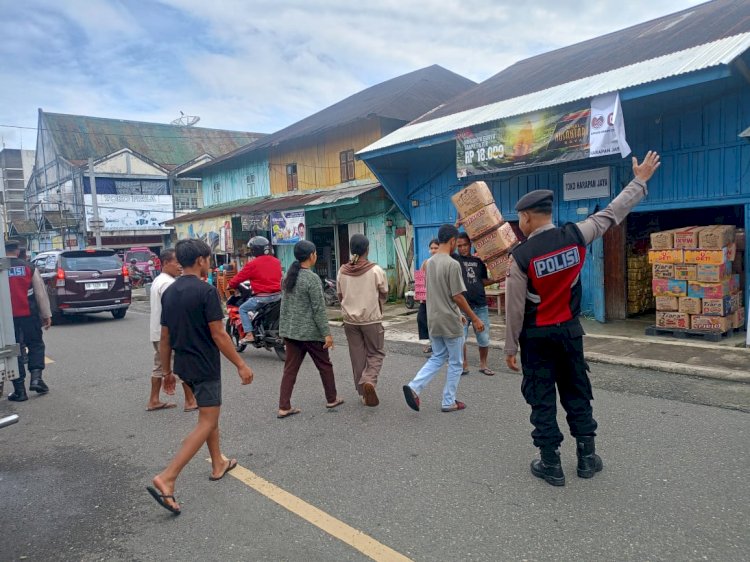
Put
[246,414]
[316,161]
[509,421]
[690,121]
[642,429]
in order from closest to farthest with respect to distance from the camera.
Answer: [642,429], [509,421], [246,414], [690,121], [316,161]

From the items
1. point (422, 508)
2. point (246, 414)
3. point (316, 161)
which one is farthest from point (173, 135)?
point (422, 508)

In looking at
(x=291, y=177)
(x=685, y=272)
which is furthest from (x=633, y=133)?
(x=291, y=177)

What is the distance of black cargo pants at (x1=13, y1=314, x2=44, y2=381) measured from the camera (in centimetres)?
625

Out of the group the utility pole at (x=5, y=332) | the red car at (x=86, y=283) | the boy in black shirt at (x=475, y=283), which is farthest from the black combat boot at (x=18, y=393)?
the red car at (x=86, y=283)

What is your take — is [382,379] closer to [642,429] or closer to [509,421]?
[509,421]

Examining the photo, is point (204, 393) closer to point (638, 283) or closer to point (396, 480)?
point (396, 480)

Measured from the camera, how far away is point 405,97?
16109 mm

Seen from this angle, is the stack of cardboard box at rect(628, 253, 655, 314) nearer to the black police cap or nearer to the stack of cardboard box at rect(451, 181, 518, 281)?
the stack of cardboard box at rect(451, 181, 518, 281)

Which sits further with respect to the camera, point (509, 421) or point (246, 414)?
point (246, 414)

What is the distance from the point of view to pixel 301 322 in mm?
5109

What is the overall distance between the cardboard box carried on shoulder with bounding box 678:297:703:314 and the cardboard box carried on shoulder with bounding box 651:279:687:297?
0.09 metres

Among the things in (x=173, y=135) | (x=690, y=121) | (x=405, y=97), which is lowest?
(x=690, y=121)

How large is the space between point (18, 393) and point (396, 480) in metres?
4.82

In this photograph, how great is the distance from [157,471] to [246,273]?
144 inches
